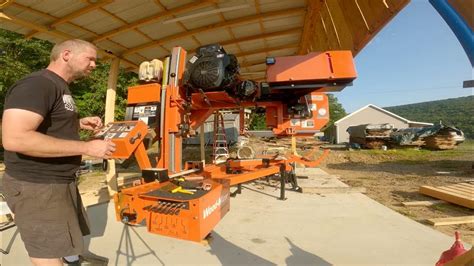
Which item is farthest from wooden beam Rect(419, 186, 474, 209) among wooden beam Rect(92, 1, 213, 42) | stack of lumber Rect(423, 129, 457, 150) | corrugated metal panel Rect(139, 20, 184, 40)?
stack of lumber Rect(423, 129, 457, 150)

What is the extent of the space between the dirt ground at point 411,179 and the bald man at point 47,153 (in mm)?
4932

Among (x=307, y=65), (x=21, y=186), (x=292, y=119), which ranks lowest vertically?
(x=21, y=186)

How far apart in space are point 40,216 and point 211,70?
251cm

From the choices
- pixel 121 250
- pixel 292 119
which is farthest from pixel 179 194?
pixel 292 119

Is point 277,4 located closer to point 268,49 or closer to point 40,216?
point 268,49

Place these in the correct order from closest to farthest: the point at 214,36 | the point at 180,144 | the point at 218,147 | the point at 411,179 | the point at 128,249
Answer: the point at 128,249 < the point at 180,144 < the point at 214,36 < the point at 218,147 < the point at 411,179

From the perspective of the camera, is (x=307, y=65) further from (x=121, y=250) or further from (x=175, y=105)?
(x=121, y=250)

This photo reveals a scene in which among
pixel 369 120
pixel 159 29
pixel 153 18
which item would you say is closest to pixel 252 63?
pixel 159 29

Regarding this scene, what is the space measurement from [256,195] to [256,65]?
496cm

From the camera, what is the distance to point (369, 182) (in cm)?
986

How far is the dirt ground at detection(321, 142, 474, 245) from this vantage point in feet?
19.0

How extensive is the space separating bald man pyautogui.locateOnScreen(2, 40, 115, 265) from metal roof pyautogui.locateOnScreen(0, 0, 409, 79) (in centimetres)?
285

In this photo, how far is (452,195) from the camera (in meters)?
6.40

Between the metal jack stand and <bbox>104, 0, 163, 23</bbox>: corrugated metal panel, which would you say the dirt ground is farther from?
<bbox>104, 0, 163, 23</bbox>: corrugated metal panel
